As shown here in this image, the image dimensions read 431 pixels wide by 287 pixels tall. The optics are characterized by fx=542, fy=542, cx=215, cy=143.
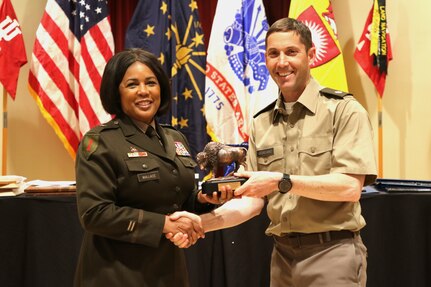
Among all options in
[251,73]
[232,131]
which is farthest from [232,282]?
[251,73]

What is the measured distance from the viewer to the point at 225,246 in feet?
11.3

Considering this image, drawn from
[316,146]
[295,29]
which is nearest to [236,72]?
[295,29]

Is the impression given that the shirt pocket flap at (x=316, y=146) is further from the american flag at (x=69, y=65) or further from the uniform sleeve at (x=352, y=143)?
the american flag at (x=69, y=65)

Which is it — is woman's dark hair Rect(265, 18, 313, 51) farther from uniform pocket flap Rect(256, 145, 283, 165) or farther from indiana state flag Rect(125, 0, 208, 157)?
indiana state flag Rect(125, 0, 208, 157)

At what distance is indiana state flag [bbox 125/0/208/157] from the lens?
458 centimetres

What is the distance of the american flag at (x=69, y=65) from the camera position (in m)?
4.45

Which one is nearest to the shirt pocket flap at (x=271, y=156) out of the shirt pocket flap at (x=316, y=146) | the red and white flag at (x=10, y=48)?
the shirt pocket flap at (x=316, y=146)

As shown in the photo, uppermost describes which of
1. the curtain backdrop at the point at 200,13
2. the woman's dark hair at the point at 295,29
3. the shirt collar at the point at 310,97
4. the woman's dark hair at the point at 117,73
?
the curtain backdrop at the point at 200,13

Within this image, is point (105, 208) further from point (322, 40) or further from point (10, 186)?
point (322, 40)

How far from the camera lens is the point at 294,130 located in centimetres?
224

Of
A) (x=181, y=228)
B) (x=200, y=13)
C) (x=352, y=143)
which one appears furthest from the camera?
(x=200, y=13)

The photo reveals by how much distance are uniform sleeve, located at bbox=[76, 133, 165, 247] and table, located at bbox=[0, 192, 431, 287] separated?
158cm

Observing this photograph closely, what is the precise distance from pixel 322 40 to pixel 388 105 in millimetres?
858

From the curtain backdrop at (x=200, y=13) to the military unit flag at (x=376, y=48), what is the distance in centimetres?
82
